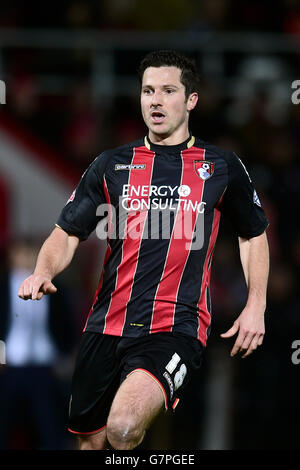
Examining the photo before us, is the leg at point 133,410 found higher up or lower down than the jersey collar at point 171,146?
lower down

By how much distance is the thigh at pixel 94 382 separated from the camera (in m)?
5.39

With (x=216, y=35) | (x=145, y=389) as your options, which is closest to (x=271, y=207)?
(x=216, y=35)

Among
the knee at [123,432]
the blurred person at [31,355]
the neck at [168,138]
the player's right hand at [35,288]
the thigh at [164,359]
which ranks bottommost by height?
the blurred person at [31,355]

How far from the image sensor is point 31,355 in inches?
330

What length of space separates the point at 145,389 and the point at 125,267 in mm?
844

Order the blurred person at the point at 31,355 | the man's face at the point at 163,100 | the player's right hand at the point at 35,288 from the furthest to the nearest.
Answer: the blurred person at the point at 31,355 → the man's face at the point at 163,100 → the player's right hand at the point at 35,288

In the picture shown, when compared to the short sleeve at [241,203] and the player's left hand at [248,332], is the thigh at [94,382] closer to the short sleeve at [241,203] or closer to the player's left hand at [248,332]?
the player's left hand at [248,332]

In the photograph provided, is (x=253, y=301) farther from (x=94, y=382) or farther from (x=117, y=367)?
(x=94, y=382)

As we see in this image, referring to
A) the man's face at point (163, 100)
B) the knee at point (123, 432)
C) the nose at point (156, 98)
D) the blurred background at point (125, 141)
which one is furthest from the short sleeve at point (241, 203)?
the blurred background at point (125, 141)

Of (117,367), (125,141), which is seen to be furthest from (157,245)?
(125,141)

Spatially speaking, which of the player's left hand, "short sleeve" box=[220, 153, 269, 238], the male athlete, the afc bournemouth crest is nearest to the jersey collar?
the male athlete

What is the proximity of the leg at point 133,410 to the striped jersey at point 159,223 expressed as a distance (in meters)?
0.45

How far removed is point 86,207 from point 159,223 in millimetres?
478

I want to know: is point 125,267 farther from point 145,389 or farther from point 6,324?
point 6,324
